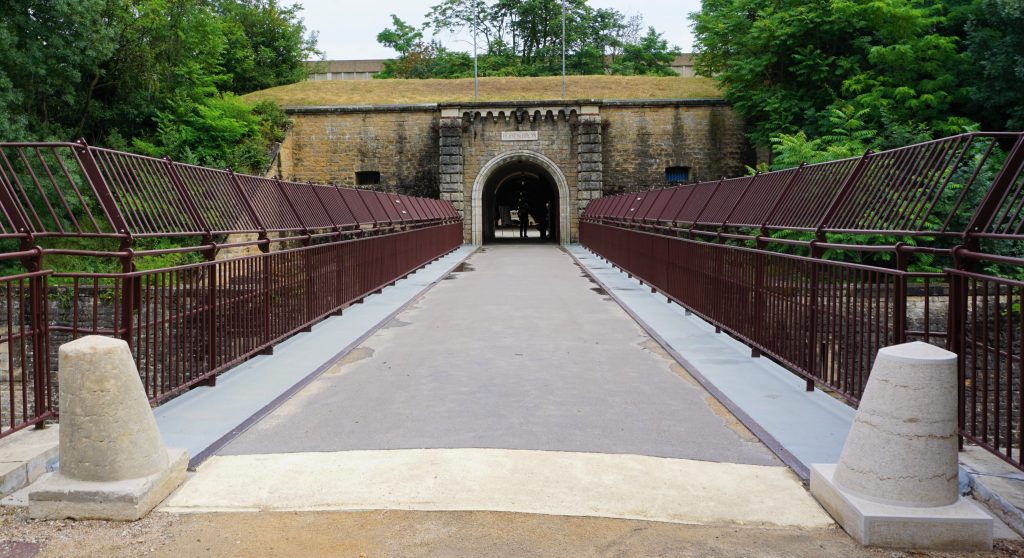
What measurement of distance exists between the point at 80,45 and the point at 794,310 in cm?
2328

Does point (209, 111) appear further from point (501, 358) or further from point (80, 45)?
point (501, 358)

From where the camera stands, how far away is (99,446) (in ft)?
11.1

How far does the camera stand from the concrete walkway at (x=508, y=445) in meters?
3.46

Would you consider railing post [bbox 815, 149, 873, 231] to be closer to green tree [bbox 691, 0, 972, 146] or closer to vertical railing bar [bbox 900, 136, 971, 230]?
vertical railing bar [bbox 900, 136, 971, 230]

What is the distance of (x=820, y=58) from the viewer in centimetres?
2898

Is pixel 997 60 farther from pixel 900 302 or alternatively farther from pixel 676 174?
pixel 900 302

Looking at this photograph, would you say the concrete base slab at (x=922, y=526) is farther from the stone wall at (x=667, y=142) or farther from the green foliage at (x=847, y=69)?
the stone wall at (x=667, y=142)

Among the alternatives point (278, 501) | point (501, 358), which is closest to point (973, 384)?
point (278, 501)

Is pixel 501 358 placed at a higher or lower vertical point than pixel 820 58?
lower

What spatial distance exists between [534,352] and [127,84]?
25.9 meters

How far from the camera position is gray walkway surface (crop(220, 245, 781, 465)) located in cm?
441

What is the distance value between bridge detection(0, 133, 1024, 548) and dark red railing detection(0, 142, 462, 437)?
0.11 feet

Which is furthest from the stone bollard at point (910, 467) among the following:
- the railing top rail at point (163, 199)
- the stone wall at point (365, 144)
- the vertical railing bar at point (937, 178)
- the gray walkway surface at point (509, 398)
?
the stone wall at point (365, 144)

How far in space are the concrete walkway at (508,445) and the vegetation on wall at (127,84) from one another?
60.2ft
